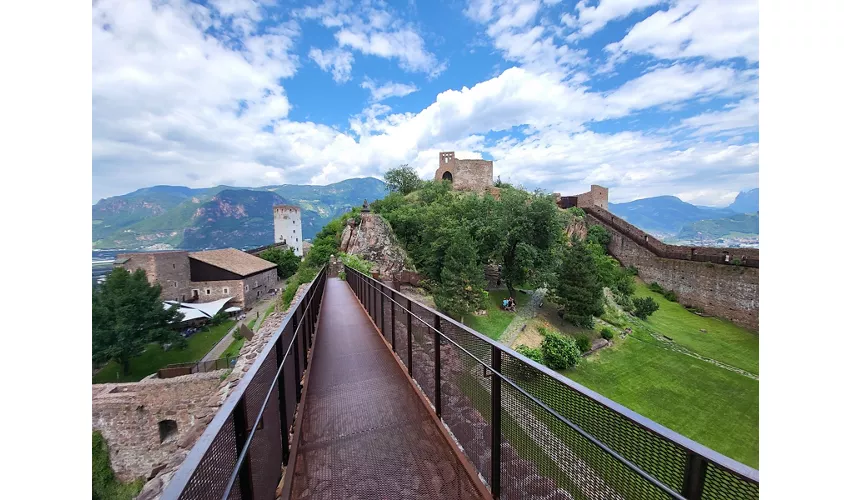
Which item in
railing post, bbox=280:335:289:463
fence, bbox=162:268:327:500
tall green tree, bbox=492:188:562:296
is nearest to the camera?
fence, bbox=162:268:327:500

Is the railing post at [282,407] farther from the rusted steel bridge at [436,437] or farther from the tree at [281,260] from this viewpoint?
the tree at [281,260]

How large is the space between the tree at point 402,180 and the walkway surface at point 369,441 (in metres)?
36.7

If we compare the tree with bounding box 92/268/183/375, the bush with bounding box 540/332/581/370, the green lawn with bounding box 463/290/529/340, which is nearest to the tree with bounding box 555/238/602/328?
the green lawn with bounding box 463/290/529/340

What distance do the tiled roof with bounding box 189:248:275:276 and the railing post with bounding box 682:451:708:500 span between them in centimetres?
3627

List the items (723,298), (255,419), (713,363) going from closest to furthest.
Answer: (255,419)
(713,363)
(723,298)

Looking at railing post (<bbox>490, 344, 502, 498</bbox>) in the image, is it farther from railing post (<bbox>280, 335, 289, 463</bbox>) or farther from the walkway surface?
railing post (<bbox>280, 335, 289, 463</bbox>)

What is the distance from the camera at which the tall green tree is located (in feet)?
67.4

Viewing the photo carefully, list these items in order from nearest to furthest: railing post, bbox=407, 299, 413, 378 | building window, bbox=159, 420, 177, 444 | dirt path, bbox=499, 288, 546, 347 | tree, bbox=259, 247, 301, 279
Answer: railing post, bbox=407, 299, 413, 378 → building window, bbox=159, 420, 177, 444 → dirt path, bbox=499, 288, 546, 347 → tree, bbox=259, 247, 301, 279

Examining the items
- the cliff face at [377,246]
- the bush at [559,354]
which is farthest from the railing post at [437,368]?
the cliff face at [377,246]

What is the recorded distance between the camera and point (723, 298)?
23.3 metres
